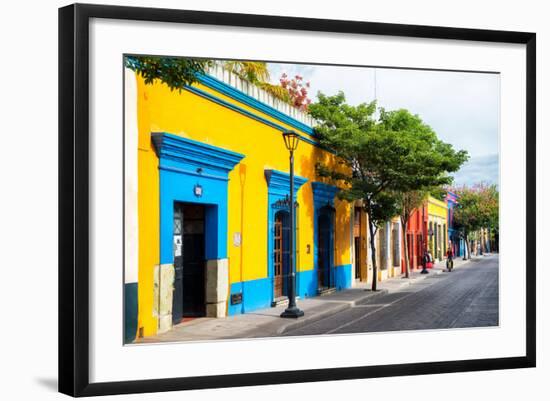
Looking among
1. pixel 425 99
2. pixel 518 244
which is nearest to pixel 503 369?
pixel 518 244

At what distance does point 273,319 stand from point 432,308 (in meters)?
1.97

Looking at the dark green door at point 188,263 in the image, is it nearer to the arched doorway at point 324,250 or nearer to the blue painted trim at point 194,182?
the blue painted trim at point 194,182

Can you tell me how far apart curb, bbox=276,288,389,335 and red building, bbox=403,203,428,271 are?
1.11 metres

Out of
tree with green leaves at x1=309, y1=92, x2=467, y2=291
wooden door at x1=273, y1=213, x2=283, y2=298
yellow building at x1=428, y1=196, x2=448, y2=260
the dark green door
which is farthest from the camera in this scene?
yellow building at x1=428, y1=196, x2=448, y2=260

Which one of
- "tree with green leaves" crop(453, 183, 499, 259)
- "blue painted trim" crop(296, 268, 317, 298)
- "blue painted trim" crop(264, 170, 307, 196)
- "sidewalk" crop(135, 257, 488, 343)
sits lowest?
"sidewalk" crop(135, 257, 488, 343)

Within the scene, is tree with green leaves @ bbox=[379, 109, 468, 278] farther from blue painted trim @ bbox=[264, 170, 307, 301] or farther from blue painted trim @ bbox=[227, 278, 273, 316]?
blue painted trim @ bbox=[227, 278, 273, 316]

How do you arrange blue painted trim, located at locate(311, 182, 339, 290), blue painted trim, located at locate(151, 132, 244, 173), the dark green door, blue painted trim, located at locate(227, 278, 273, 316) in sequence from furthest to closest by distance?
blue painted trim, located at locate(311, 182, 339, 290) < blue painted trim, located at locate(227, 278, 273, 316) < the dark green door < blue painted trim, located at locate(151, 132, 244, 173)

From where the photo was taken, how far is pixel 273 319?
311 inches

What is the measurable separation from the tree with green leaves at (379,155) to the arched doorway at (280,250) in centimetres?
83

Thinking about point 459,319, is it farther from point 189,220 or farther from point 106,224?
point 106,224

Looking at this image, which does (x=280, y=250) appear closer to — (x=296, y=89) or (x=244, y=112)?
(x=244, y=112)

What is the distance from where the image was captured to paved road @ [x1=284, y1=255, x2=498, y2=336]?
7.93 meters

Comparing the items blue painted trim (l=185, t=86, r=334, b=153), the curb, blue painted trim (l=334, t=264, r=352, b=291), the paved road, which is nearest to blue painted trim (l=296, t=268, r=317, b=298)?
blue painted trim (l=334, t=264, r=352, b=291)

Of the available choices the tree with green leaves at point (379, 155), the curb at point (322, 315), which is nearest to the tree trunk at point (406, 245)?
the tree with green leaves at point (379, 155)
